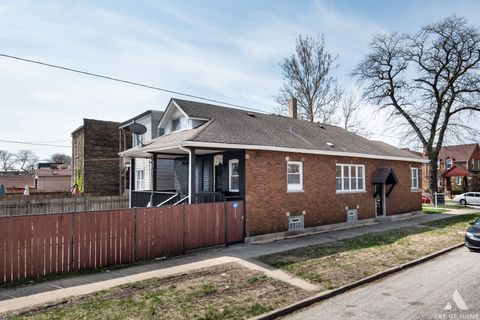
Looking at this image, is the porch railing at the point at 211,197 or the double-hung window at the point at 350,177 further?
the double-hung window at the point at 350,177

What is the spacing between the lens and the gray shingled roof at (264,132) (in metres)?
14.0

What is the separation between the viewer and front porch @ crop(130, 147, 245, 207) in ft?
43.9

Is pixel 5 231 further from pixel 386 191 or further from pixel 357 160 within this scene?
pixel 386 191

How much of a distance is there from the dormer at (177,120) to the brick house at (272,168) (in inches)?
1.8

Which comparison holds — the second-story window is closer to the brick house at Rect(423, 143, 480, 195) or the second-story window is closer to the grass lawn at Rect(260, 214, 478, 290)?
the grass lawn at Rect(260, 214, 478, 290)

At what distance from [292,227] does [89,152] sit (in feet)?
72.4

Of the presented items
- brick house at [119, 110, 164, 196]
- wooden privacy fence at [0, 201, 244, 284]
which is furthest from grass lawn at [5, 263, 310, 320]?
brick house at [119, 110, 164, 196]

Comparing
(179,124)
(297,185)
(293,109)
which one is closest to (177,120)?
(179,124)

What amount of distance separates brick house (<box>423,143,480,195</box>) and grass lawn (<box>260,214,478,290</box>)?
36.6 metres

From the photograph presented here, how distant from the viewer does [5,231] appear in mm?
8133

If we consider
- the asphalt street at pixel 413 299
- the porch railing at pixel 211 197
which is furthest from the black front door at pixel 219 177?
the asphalt street at pixel 413 299

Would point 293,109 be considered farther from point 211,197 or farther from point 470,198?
point 470,198

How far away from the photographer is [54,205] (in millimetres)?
20422

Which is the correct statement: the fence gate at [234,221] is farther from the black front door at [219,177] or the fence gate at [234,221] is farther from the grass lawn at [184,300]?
the grass lawn at [184,300]
